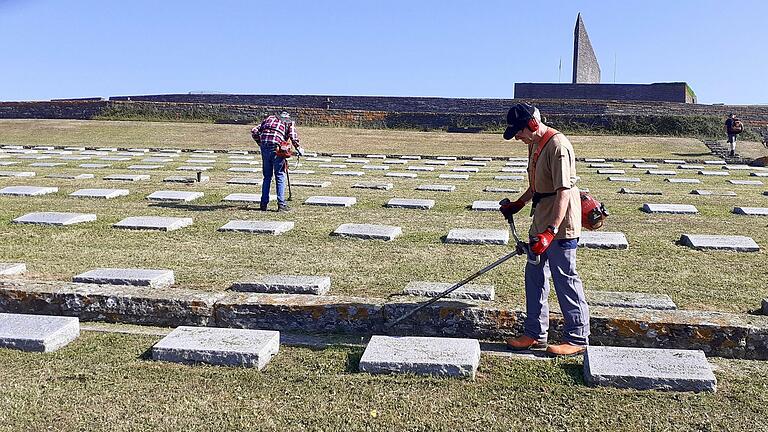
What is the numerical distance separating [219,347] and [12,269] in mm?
2506

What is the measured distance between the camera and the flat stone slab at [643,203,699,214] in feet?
30.8

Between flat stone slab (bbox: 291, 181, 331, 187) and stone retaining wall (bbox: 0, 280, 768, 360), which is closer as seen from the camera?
stone retaining wall (bbox: 0, 280, 768, 360)

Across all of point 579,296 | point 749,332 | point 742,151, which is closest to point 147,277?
point 579,296

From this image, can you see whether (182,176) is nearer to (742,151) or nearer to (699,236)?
(699,236)

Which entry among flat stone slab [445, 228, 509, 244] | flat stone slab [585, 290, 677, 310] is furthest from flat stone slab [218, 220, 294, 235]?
flat stone slab [585, 290, 677, 310]

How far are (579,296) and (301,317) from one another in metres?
1.64

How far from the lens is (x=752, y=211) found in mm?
9367

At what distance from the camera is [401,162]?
1772 cm

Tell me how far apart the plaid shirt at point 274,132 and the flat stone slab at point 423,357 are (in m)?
5.77

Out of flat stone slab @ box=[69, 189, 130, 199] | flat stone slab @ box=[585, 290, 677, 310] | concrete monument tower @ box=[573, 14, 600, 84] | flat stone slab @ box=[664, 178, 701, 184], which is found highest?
concrete monument tower @ box=[573, 14, 600, 84]

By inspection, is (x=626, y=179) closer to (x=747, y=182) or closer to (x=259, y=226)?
(x=747, y=182)

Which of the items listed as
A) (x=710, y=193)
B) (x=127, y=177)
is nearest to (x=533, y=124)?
(x=710, y=193)

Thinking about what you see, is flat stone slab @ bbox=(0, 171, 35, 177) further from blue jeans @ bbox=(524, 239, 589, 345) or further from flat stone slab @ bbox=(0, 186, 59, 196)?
blue jeans @ bbox=(524, 239, 589, 345)

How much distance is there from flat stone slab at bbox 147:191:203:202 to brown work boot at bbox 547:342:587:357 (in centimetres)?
701
